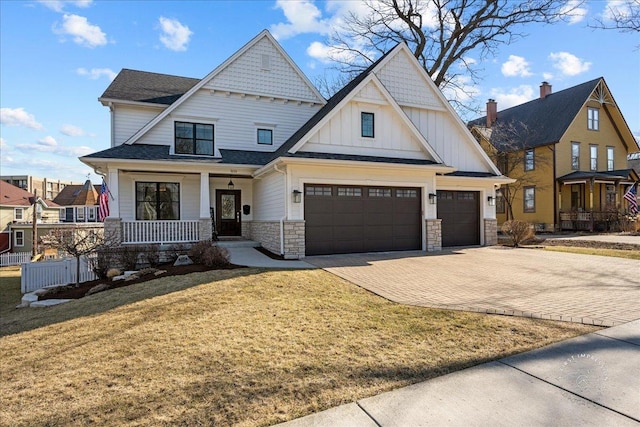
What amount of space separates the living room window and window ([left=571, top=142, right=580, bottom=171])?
20.8m

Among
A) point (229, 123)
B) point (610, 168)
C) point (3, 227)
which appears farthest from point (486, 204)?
point (3, 227)

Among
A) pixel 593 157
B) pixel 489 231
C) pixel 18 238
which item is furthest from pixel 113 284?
pixel 18 238

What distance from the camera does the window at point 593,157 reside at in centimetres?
2609

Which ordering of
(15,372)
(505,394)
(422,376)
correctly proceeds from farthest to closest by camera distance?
(15,372), (422,376), (505,394)

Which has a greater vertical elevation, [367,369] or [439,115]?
[439,115]

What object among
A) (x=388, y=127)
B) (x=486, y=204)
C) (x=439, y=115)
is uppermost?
(x=439, y=115)

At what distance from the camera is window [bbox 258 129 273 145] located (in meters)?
16.1

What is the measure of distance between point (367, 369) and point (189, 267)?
7.39 meters

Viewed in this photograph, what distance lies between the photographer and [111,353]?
432 centimetres

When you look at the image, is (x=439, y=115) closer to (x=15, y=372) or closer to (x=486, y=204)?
(x=486, y=204)

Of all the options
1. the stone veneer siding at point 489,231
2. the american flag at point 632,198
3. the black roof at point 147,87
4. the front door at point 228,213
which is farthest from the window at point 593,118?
the black roof at point 147,87

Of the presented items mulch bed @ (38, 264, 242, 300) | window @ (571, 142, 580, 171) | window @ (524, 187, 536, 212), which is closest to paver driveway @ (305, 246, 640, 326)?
mulch bed @ (38, 264, 242, 300)

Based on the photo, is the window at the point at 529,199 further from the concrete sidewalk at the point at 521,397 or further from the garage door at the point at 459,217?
the concrete sidewalk at the point at 521,397

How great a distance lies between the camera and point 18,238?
34781 millimetres
